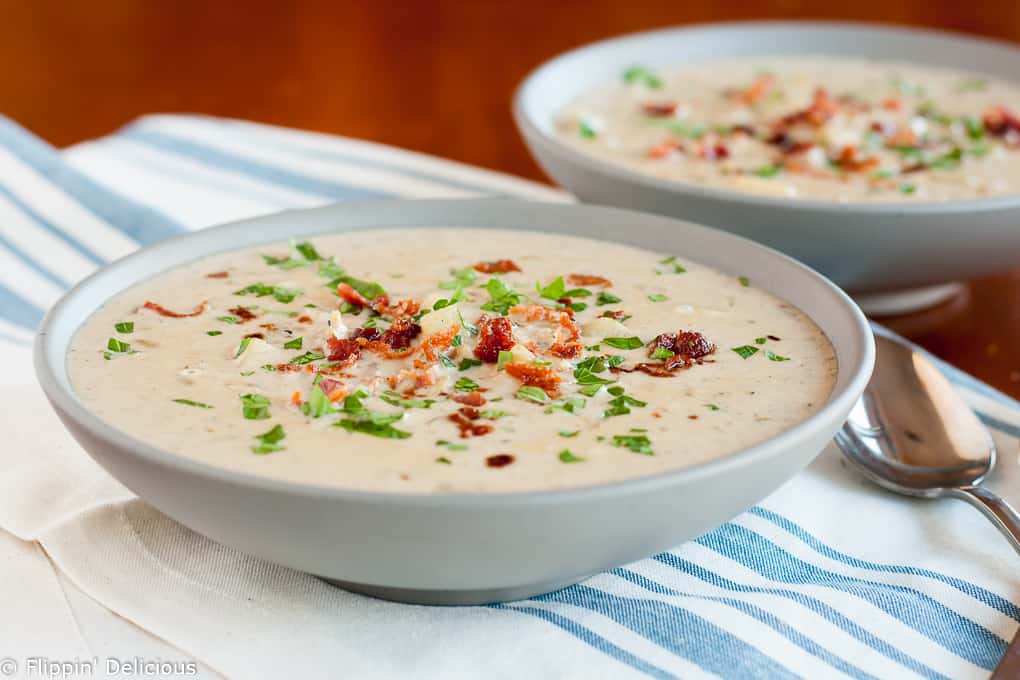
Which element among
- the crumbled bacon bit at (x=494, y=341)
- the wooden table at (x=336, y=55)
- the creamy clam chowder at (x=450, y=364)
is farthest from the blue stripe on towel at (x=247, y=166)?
the crumbled bacon bit at (x=494, y=341)

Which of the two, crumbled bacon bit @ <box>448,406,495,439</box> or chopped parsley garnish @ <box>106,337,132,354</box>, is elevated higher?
crumbled bacon bit @ <box>448,406,495,439</box>

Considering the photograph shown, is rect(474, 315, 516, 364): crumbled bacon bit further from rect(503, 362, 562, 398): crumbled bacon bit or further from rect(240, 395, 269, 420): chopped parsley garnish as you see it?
rect(240, 395, 269, 420): chopped parsley garnish

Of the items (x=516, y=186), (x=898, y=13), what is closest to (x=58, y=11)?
(x=516, y=186)

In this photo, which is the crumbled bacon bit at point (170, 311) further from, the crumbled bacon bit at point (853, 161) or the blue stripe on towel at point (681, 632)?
the crumbled bacon bit at point (853, 161)

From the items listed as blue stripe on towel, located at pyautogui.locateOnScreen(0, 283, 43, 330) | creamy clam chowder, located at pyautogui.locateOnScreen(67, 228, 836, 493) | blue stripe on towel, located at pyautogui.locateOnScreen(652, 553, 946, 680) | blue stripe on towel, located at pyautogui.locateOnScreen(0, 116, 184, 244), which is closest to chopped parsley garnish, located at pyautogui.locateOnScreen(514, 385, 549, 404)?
creamy clam chowder, located at pyautogui.locateOnScreen(67, 228, 836, 493)

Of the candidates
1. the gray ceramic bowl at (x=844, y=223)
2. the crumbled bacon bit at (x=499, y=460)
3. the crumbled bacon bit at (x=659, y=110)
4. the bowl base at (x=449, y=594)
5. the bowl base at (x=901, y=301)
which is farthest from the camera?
the crumbled bacon bit at (x=659, y=110)
